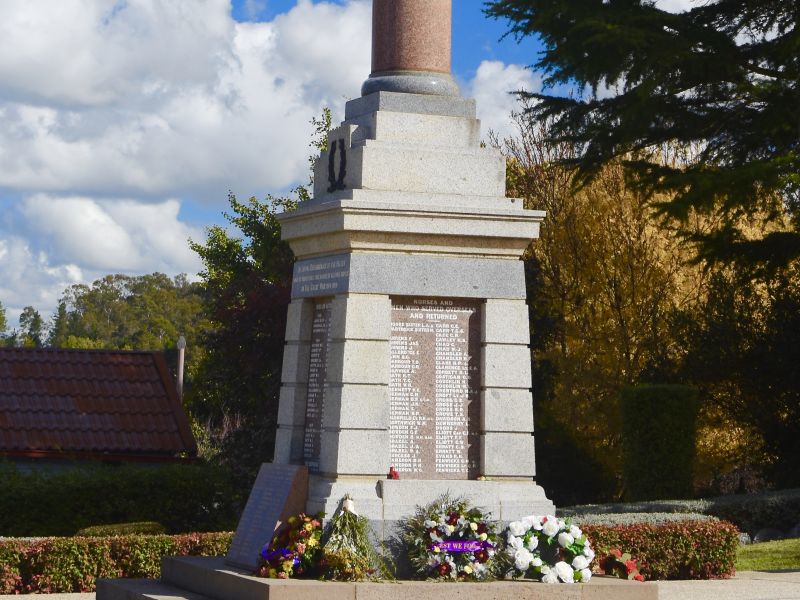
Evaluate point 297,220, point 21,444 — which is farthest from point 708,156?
point 297,220

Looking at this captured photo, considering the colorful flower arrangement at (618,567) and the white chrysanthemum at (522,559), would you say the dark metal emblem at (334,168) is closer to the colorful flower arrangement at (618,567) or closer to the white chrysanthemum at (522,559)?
the white chrysanthemum at (522,559)

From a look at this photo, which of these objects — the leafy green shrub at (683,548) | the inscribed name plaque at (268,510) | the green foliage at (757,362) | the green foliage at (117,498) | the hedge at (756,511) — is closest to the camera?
the inscribed name plaque at (268,510)

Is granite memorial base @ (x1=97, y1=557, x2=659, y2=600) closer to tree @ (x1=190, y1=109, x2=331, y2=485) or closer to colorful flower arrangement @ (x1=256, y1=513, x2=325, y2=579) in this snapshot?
colorful flower arrangement @ (x1=256, y1=513, x2=325, y2=579)

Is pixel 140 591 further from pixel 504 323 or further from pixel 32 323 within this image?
pixel 32 323

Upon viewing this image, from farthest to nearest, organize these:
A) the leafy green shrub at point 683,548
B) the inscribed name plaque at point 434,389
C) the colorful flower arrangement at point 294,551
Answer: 1. the leafy green shrub at point 683,548
2. the inscribed name plaque at point 434,389
3. the colorful flower arrangement at point 294,551

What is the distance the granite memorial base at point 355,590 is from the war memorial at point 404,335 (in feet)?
0.11

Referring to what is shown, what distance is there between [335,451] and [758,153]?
1629cm

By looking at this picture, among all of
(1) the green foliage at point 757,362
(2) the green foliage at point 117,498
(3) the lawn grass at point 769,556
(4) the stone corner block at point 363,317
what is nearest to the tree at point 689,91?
(1) the green foliage at point 757,362

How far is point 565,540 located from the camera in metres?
11.0

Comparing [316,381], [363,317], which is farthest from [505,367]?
[316,381]

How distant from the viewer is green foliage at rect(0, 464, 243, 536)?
2056 centimetres

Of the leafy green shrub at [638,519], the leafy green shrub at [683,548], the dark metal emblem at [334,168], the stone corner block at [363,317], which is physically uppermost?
the dark metal emblem at [334,168]

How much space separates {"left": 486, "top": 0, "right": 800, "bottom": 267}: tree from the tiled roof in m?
9.24

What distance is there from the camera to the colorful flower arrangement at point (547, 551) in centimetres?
1084
